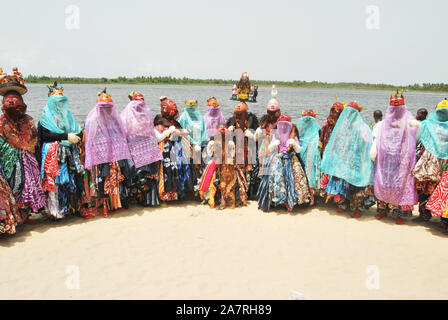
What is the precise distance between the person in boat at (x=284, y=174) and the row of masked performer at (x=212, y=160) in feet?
0.05

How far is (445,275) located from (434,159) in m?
1.63

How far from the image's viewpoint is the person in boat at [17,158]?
413 centimetres

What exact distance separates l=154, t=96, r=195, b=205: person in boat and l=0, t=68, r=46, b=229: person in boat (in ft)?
5.71

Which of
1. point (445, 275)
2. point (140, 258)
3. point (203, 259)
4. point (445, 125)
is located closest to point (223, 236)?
point (203, 259)

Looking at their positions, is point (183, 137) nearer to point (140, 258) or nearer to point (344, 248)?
point (140, 258)

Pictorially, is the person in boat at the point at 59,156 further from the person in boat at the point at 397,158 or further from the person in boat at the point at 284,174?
the person in boat at the point at 397,158

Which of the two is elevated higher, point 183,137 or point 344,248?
point 183,137

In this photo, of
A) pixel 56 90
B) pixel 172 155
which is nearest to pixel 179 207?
pixel 172 155

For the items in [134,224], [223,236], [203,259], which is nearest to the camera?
[203,259]

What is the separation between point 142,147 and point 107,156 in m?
0.56

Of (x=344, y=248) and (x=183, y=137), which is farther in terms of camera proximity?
(x=183, y=137)

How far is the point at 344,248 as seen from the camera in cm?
398

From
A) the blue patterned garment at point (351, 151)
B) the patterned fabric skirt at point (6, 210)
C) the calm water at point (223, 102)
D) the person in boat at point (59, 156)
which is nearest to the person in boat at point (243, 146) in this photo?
the blue patterned garment at point (351, 151)

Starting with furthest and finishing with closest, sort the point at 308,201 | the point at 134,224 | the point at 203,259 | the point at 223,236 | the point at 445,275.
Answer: the point at 308,201 → the point at 134,224 → the point at 223,236 → the point at 203,259 → the point at 445,275
